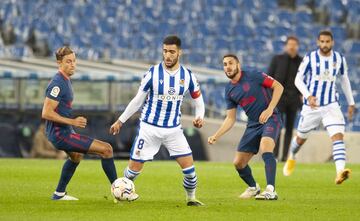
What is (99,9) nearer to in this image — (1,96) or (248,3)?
(248,3)

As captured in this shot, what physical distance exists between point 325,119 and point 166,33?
15.6m

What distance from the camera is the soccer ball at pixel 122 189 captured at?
12.0 metres

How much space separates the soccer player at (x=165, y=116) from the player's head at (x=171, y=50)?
0.01m

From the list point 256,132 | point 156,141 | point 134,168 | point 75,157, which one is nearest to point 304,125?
point 256,132

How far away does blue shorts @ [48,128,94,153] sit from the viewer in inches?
481

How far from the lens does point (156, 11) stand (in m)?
31.8

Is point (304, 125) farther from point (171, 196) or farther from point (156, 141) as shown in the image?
point (156, 141)

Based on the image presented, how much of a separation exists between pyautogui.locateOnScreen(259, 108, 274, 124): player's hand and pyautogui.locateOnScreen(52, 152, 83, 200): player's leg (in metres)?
2.12

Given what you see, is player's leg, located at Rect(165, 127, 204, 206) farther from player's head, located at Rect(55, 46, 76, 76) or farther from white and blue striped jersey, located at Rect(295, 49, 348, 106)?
white and blue striped jersey, located at Rect(295, 49, 348, 106)

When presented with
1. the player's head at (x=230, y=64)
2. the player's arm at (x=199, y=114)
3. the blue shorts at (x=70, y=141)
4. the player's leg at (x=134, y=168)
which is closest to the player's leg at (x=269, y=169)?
the player's head at (x=230, y=64)

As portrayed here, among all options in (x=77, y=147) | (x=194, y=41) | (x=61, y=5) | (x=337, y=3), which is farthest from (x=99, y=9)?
(x=77, y=147)

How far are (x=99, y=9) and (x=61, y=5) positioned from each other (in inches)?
42.9

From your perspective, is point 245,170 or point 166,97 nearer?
point 166,97

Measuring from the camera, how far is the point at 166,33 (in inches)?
1220
